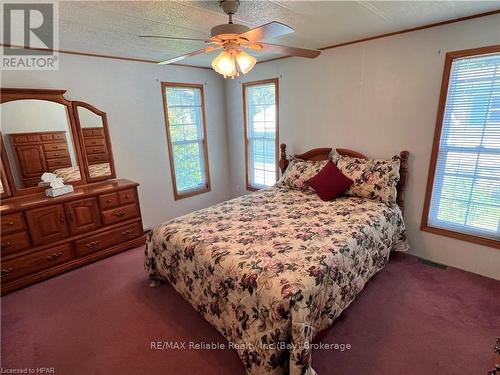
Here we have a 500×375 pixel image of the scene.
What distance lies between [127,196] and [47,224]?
824 mm

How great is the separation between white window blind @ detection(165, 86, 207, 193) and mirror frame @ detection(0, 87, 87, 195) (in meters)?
1.22

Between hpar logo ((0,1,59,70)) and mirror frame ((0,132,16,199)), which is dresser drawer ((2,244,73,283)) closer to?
mirror frame ((0,132,16,199))

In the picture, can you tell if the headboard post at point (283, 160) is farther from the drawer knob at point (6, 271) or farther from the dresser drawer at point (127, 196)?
the drawer knob at point (6, 271)

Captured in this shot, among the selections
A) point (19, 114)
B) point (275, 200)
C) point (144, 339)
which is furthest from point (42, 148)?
point (275, 200)

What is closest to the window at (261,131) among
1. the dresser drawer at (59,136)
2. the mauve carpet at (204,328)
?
the mauve carpet at (204,328)

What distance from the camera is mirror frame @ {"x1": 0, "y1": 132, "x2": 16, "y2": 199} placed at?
2568mm

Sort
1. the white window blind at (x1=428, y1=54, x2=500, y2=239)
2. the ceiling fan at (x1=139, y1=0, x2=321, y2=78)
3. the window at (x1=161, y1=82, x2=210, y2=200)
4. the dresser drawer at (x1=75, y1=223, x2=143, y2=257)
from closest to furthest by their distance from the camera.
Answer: the ceiling fan at (x1=139, y1=0, x2=321, y2=78)
the white window blind at (x1=428, y1=54, x2=500, y2=239)
the dresser drawer at (x1=75, y1=223, x2=143, y2=257)
the window at (x1=161, y1=82, x2=210, y2=200)

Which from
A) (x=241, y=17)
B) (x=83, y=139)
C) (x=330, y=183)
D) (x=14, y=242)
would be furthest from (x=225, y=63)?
(x=14, y=242)

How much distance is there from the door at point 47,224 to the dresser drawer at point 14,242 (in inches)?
2.3

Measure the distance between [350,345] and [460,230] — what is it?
1715 millimetres

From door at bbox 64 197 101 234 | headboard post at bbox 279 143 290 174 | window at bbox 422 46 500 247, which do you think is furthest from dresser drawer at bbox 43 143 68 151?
window at bbox 422 46 500 247

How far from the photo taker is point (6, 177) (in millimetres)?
2607

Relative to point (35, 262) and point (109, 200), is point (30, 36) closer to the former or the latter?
point (109, 200)

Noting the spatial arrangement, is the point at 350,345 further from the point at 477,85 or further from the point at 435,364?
the point at 477,85
